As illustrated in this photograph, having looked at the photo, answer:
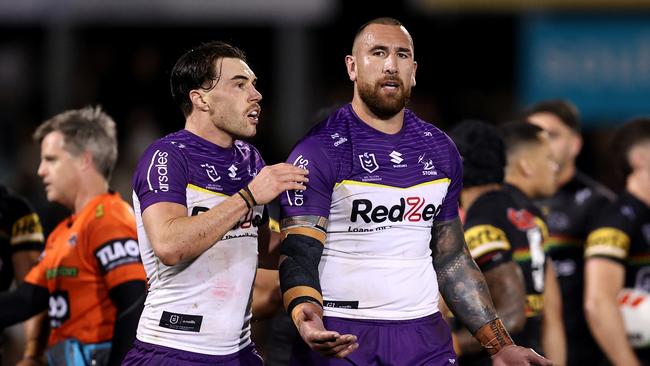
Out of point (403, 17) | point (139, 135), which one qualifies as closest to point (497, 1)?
point (403, 17)

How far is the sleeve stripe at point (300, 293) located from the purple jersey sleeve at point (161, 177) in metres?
0.59

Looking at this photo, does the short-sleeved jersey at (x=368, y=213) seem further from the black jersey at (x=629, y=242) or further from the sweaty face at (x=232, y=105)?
the black jersey at (x=629, y=242)

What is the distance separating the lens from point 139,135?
14734 millimetres

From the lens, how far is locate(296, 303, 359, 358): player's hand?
15.7 ft

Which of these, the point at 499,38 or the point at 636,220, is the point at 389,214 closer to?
the point at 636,220

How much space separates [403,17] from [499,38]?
1.55 m

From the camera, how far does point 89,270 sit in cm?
641

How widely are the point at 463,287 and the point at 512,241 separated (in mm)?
1312

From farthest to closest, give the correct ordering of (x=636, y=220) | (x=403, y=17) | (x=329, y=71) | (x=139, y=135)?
(x=329, y=71)
(x=403, y=17)
(x=139, y=135)
(x=636, y=220)

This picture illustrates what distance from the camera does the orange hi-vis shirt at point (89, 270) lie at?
249 inches

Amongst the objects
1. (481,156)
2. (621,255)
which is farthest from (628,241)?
(481,156)

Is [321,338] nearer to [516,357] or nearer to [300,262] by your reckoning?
[300,262]

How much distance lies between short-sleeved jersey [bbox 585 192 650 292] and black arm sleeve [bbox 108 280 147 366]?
338cm

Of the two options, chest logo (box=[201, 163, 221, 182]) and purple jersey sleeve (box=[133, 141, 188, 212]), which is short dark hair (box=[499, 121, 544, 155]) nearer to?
chest logo (box=[201, 163, 221, 182])
